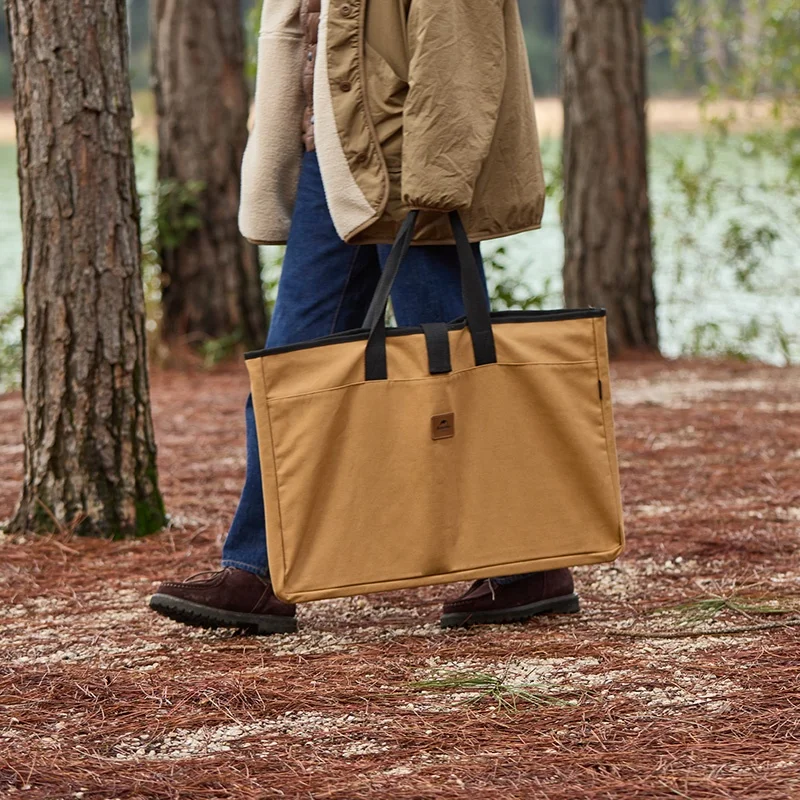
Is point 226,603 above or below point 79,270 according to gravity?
below

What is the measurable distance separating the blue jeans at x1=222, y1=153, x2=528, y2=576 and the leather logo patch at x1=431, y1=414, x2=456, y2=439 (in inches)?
11.4

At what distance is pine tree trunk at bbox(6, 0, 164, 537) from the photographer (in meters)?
3.45

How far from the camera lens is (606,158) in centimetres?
723

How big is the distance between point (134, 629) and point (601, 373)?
121cm

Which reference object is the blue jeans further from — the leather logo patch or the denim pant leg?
the leather logo patch

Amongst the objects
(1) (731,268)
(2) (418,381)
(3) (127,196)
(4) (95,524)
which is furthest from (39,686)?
(1) (731,268)

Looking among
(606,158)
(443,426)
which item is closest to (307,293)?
(443,426)

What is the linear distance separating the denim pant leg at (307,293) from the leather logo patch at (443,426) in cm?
40

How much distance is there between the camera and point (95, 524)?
3578 millimetres

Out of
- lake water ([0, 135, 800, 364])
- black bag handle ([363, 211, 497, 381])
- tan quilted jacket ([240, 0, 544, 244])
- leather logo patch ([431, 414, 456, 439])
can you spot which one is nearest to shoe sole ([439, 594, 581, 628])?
leather logo patch ([431, 414, 456, 439])

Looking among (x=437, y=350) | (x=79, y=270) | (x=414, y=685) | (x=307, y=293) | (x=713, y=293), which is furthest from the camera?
(x=713, y=293)

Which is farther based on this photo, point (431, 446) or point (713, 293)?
point (713, 293)

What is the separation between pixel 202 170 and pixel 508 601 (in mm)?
4921

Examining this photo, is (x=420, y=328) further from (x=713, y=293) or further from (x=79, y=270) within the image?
(x=713, y=293)
